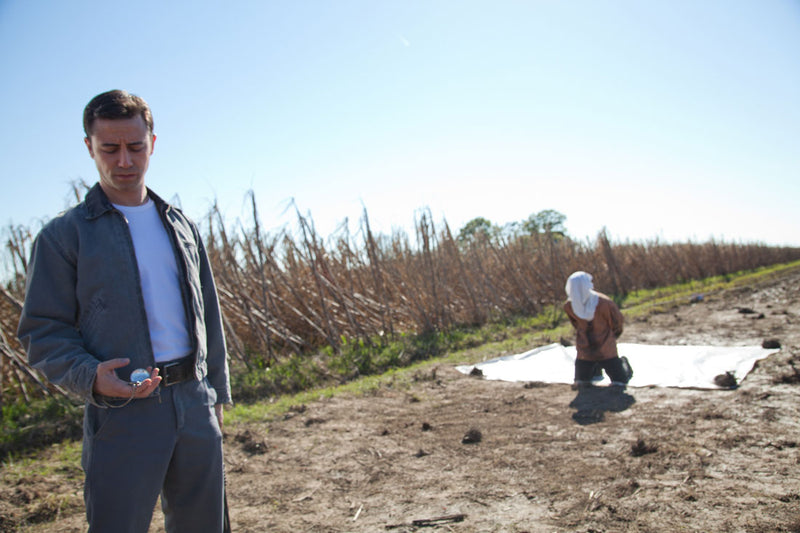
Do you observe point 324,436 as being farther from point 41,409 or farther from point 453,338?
point 453,338

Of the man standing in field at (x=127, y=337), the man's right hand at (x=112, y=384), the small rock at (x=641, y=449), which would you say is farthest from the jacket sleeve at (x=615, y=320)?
the man's right hand at (x=112, y=384)

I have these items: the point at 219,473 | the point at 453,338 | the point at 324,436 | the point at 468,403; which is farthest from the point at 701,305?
the point at 219,473

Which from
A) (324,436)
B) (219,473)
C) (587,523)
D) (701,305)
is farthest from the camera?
(701,305)

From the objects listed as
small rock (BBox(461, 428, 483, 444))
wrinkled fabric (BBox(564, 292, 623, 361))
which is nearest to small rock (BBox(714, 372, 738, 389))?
wrinkled fabric (BBox(564, 292, 623, 361))

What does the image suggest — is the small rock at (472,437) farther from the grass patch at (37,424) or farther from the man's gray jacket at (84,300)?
the grass patch at (37,424)

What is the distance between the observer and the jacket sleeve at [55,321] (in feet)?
3.84

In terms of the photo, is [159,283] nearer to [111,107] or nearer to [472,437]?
[111,107]

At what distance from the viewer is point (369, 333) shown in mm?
6938

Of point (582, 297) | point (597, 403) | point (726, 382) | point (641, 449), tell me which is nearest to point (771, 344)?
point (726, 382)

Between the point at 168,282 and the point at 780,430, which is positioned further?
the point at 780,430

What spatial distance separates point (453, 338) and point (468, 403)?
287cm

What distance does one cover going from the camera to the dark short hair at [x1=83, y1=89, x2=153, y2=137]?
4.19ft

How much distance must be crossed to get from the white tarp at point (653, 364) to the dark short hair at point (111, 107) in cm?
427

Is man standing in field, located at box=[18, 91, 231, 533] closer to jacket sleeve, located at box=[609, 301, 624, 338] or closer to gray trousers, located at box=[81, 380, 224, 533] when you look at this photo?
gray trousers, located at box=[81, 380, 224, 533]
